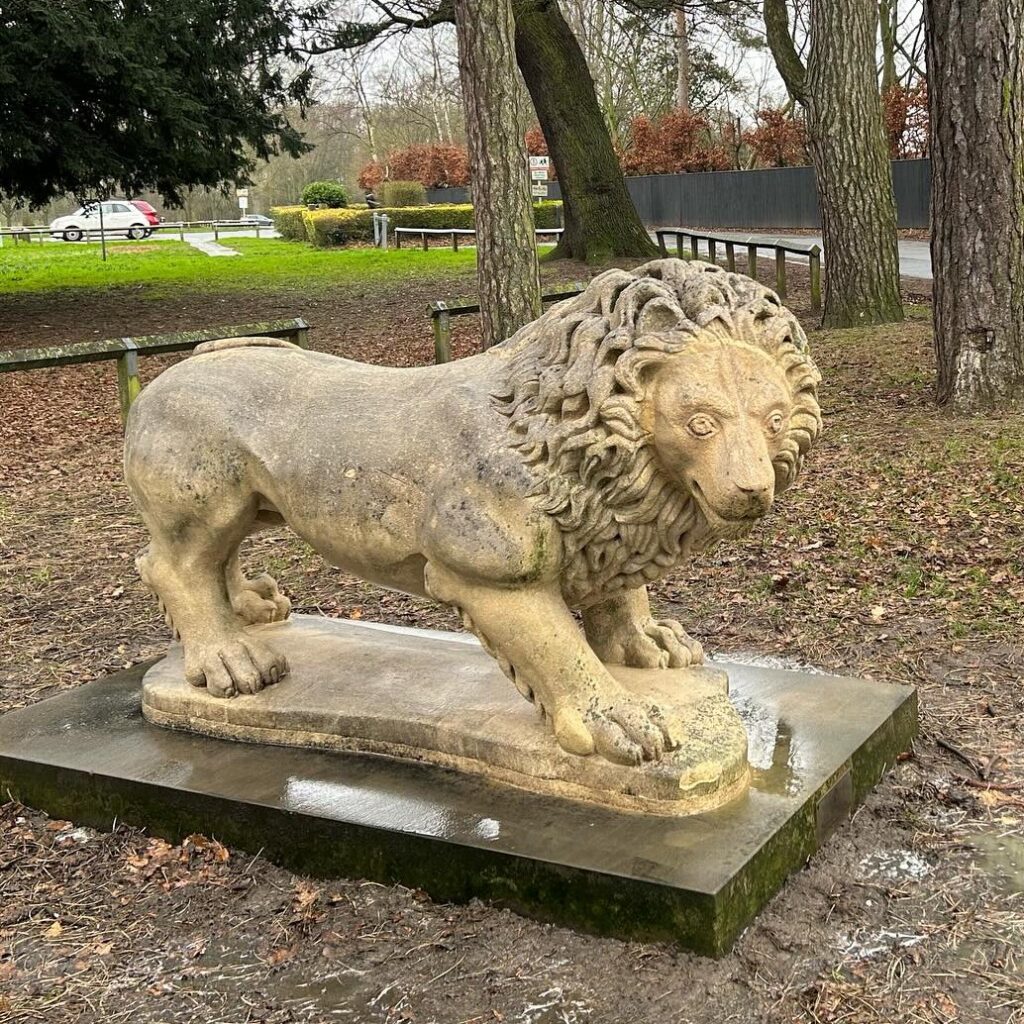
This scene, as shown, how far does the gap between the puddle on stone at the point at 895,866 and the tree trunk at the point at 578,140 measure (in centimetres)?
1472

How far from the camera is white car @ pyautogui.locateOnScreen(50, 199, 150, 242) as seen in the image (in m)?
46.0

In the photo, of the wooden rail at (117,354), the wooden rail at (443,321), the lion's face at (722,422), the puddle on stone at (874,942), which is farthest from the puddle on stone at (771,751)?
the wooden rail at (443,321)

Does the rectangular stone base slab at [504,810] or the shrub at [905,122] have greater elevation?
the shrub at [905,122]

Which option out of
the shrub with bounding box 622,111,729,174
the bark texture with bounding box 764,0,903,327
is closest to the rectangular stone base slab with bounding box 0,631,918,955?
the bark texture with bounding box 764,0,903,327

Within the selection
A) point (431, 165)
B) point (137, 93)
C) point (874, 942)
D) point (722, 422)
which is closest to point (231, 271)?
point (137, 93)

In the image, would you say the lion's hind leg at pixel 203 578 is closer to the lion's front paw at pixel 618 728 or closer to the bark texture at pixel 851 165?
the lion's front paw at pixel 618 728

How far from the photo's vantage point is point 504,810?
3.14 metres

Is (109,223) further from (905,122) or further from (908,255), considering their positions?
(908,255)

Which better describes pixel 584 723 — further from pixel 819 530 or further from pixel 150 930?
pixel 819 530

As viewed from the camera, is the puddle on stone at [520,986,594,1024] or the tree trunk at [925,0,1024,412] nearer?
the puddle on stone at [520,986,594,1024]

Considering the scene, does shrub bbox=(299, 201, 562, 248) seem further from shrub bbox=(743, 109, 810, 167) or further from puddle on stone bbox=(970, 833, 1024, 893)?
puddle on stone bbox=(970, 833, 1024, 893)

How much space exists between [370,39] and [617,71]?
23262mm

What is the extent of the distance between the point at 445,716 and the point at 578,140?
598 inches

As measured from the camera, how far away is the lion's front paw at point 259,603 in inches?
165
